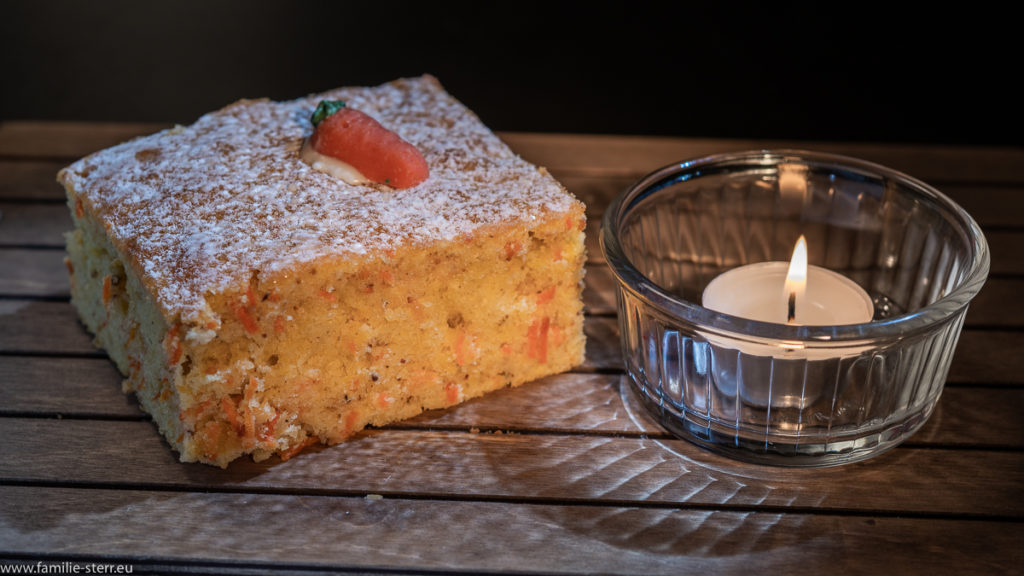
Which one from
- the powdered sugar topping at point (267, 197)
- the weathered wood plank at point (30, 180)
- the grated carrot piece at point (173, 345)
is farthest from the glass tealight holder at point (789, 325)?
the weathered wood plank at point (30, 180)

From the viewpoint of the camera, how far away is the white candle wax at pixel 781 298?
70.9 inches

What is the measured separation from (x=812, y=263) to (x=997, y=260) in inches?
16.8

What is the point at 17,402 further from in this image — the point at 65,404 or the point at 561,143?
the point at 561,143

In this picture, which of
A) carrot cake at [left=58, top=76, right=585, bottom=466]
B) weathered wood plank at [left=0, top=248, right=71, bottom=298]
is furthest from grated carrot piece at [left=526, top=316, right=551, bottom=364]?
weathered wood plank at [left=0, top=248, right=71, bottom=298]

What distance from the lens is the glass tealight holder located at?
161 centimetres

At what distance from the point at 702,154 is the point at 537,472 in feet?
3.72

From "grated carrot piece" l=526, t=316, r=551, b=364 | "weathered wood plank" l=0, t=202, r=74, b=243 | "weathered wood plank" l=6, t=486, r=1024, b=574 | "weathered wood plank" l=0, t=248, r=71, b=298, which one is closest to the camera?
"weathered wood plank" l=6, t=486, r=1024, b=574

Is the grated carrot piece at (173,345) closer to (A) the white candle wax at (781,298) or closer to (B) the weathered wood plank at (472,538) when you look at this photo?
(B) the weathered wood plank at (472,538)

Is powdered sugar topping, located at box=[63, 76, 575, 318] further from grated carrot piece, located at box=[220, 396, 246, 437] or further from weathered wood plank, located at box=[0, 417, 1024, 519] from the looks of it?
weathered wood plank, located at box=[0, 417, 1024, 519]

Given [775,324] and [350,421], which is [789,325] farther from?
[350,421]

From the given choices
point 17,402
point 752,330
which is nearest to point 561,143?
point 752,330

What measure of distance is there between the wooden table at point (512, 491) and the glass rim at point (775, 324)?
0.26 meters

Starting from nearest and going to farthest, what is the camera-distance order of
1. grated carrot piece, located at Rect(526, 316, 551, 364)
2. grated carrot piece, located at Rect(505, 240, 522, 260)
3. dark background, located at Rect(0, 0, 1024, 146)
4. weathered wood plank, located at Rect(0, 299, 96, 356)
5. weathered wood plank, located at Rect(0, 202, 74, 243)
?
grated carrot piece, located at Rect(505, 240, 522, 260) → grated carrot piece, located at Rect(526, 316, 551, 364) → weathered wood plank, located at Rect(0, 299, 96, 356) → weathered wood plank, located at Rect(0, 202, 74, 243) → dark background, located at Rect(0, 0, 1024, 146)

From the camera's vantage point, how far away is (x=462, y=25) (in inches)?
133
